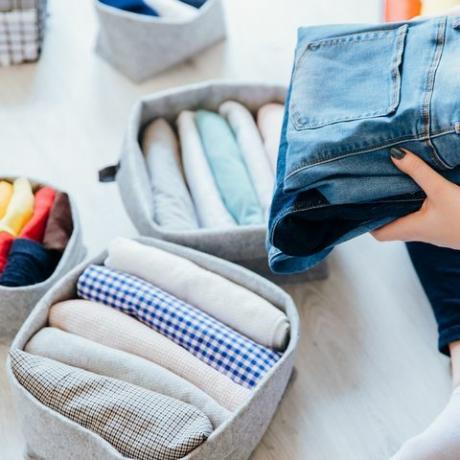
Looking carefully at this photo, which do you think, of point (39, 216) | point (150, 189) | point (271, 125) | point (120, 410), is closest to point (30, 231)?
point (39, 216)

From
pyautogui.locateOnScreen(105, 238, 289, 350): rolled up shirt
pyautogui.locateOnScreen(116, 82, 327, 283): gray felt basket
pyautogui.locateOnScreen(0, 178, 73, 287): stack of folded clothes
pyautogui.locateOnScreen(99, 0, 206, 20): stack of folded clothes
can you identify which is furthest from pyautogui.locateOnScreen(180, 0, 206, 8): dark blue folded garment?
pyautogui.locateOnScreen(105, 238, 289, 350): rolled up shirt

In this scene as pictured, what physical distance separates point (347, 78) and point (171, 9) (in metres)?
1.00

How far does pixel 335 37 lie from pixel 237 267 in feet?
1.58

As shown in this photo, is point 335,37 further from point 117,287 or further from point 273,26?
point 273,26

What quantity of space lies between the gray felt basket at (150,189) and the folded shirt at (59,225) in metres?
0.12

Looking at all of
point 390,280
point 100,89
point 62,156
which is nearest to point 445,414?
point 390,280

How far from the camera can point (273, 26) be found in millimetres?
2102

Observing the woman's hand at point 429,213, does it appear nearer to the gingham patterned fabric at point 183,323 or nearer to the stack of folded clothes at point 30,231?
the gingham patterned fabric at point 183,323

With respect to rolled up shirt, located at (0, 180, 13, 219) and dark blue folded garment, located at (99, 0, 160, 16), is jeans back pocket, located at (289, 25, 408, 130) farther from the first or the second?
dark blue folded garment, located at (99, 0, 160, 16)

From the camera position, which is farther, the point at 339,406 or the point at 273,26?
the point at 273,26

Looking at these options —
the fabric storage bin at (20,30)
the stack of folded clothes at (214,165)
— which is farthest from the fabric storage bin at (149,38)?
the stack of folded clothes at (214,165)

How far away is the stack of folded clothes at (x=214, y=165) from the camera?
1.52 meters

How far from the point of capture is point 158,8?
1.93 meters

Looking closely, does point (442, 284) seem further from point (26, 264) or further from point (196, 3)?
point (196, 3)
